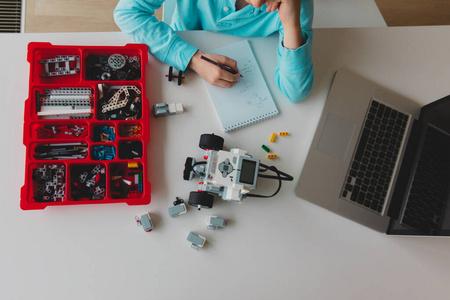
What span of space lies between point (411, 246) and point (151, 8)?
0.97m

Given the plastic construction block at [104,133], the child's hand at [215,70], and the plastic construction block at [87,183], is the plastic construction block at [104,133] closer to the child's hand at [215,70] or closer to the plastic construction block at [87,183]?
the plastic construction block at [87,183]

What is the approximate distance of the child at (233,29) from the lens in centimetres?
90

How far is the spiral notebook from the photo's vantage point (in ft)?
3.13

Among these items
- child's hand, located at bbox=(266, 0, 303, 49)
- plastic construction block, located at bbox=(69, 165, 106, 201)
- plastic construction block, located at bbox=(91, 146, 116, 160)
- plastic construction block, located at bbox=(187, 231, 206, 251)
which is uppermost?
child's hand, located at bbox=(266, 0, 303, 49)

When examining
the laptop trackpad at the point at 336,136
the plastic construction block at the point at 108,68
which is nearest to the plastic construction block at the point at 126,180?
the plastic construction block at the point at 108,68

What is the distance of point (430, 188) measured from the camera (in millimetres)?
918

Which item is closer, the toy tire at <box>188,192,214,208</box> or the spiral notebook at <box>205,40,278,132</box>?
the toy tire at <box>188,192,214,208</box>

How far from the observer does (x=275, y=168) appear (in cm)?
91

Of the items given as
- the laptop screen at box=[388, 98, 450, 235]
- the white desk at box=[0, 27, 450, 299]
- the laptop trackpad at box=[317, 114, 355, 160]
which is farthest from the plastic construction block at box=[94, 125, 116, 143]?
the laptop screen at box=[388, 98, 450, 235]

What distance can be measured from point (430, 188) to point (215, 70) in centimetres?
65

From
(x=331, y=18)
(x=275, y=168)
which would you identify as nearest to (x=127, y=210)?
(x=275, y=168)

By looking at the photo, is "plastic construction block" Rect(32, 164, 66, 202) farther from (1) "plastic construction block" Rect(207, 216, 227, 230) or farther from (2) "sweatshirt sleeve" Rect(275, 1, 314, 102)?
(2) "sweatshirt sleeve" Rect(275, 1, 314, 102)

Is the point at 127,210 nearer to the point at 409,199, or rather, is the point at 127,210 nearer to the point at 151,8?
the point at 151,8

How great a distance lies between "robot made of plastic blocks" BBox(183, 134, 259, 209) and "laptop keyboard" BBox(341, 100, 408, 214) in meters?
0.28
